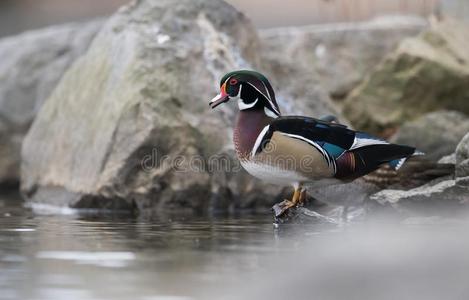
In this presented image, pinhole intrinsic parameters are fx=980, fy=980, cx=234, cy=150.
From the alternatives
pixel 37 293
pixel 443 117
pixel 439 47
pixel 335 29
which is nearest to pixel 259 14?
pixel 335 29

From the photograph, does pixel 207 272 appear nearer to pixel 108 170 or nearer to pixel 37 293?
pixel 37 293

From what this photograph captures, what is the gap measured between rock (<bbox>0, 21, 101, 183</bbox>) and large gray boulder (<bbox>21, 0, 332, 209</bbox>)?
4.86 ft

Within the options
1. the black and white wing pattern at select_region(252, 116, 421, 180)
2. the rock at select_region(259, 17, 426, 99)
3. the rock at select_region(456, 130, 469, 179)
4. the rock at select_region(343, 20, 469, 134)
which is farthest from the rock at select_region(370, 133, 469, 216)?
the rock at select_region(259, 17, 426, 99)

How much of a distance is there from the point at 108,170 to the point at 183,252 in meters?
3.50

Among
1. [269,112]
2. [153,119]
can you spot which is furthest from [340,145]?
[153,119]

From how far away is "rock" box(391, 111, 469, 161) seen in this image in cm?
895

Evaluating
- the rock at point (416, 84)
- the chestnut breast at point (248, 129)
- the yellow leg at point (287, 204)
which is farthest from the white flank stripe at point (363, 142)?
the rock at point (416, 84)

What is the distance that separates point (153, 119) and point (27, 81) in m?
3.50

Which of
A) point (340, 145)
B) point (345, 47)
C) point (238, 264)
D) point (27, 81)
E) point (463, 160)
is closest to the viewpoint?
point (238, 264)

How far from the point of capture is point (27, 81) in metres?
11.1

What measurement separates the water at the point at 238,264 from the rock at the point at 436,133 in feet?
10.3

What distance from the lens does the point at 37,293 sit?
12.1ft

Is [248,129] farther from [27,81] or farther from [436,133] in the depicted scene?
[27,81]

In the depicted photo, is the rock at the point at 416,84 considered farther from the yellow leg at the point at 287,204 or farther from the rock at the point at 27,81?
the yellow leg at the point at 287,204
